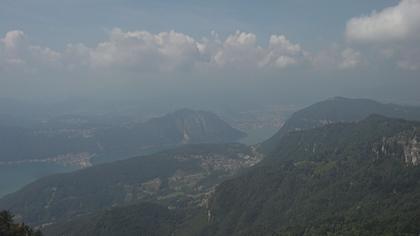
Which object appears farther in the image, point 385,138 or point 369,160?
point 385,138

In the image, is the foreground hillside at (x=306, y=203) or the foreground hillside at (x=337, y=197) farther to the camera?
the foreground hillside at (x=306, y=203)

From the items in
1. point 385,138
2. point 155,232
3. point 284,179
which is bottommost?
point 155,232

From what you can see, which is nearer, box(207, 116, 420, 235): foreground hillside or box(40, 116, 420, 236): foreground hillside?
→ box(207, 116, 420, 235): foreground hillside

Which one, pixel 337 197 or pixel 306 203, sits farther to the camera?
pixel 306 203

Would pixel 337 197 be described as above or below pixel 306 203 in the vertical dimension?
above

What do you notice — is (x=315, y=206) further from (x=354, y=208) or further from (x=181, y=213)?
(x=181, y=213)

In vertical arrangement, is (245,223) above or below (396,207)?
below

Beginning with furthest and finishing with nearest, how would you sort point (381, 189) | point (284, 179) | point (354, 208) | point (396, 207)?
point (284, 179) < point (381, 189) < point (354, 208) < point (396, 207)

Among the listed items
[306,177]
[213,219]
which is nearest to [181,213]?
[213,219]

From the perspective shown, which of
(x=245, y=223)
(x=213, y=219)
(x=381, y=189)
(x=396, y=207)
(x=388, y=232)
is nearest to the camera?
(x=388, y=232)
